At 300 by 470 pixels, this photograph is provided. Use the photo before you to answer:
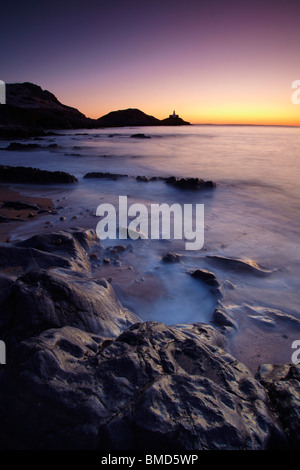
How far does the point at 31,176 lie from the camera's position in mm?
9102

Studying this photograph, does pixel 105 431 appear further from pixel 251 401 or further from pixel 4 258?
pixel 4 258

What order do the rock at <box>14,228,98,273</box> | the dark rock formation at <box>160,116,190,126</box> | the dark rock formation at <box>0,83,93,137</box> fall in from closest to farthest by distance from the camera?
1. the rock at <box>14,228,98,273</box>
2. the dark rock formation at <box>0,83,93,137</box>
3. the dark rock formation at <box>160,116,190,126</box>

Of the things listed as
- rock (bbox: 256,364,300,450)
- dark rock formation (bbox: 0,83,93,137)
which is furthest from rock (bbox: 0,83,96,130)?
rock (bbox: 256,364,300,450)

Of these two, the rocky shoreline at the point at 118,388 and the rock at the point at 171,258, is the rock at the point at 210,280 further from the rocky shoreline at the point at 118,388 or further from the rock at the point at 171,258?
the rocky shoreline at the point at 118,388

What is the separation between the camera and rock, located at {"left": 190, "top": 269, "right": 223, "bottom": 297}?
11.5ft

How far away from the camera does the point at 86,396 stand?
134cm

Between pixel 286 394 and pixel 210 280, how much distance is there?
6.75 ft

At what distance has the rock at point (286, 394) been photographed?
1422mm

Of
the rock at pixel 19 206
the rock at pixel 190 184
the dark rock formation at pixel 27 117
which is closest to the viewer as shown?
the rock at pixel 19 206

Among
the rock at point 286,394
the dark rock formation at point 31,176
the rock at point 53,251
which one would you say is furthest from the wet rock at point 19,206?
the rock at point 286,394

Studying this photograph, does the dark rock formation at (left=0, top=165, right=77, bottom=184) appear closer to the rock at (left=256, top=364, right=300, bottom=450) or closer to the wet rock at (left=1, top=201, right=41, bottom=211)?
the wet rock at (left=1, top=201, right=41, bottom=211)

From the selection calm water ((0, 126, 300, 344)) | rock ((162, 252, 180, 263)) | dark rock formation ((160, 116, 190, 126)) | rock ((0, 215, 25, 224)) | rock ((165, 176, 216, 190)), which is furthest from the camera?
dark rock formation ((160, 116, 190, 126))
